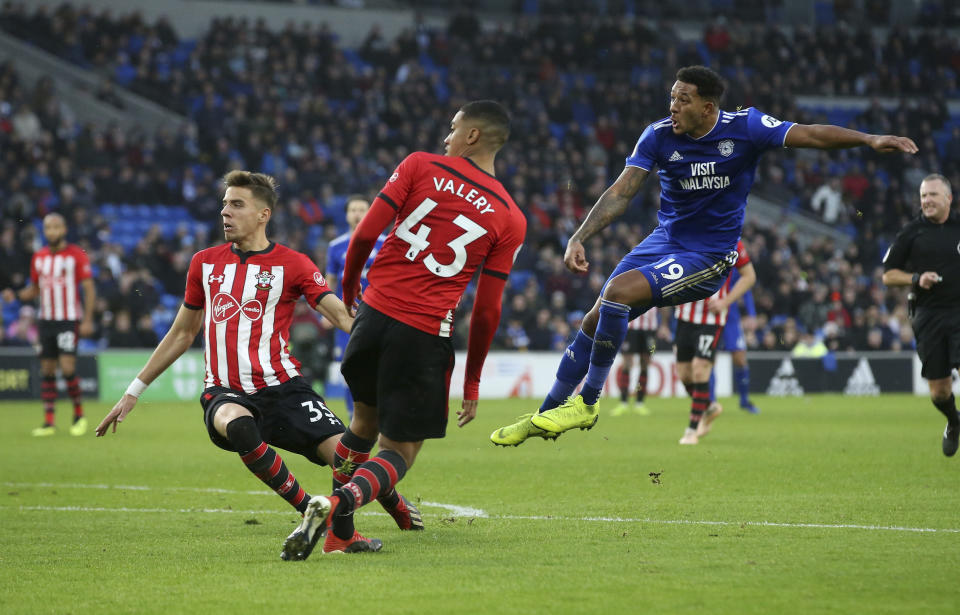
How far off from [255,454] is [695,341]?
8.17m

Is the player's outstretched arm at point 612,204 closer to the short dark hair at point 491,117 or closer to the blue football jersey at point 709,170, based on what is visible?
the blue football jersey at point 709,170

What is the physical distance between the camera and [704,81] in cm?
720

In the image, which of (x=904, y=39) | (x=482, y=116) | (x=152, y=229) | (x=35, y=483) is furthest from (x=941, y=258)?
(x=904, y=39)

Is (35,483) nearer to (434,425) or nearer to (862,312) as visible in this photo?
(434,425)

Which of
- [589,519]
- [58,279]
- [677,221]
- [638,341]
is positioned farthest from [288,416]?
[638,341]

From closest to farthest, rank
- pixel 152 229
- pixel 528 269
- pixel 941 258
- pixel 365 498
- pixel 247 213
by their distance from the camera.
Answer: pixel 365 498 < pixel 247 213 < pixel 941 258 < pixel 152 229 < pixel 528 269

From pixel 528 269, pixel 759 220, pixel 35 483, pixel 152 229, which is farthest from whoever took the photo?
pixel 759 220

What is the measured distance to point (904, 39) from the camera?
38.8m

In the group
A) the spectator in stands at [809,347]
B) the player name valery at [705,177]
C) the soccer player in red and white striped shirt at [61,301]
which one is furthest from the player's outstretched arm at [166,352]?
the spectator in stands at [809,347]

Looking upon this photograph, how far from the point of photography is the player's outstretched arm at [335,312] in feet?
21.6

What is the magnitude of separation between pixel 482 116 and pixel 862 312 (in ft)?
76.9

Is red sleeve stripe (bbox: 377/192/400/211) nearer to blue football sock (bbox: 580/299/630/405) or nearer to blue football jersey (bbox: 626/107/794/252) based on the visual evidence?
blue football sock (bbox: 580/299/630/405)

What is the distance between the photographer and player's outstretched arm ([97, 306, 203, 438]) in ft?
21.4

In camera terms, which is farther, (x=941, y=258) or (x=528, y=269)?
(x=528, y=269)
